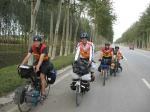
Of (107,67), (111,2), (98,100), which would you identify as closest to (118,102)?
(98,100)

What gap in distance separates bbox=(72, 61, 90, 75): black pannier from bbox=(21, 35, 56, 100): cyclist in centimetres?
108

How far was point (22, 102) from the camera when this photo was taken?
28.9ft

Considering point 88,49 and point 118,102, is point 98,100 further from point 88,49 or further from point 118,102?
point 88,49

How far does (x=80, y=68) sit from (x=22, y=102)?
→ 2.41 meters

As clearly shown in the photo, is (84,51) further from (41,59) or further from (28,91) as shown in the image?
(28,91)

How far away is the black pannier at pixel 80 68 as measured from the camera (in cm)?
1067

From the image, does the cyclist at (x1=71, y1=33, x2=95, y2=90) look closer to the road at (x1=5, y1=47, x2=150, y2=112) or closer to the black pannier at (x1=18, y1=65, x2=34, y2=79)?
the road at (x1=5, y1=47, x2=150, y2=112)

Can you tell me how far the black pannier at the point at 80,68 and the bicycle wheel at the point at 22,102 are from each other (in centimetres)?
186

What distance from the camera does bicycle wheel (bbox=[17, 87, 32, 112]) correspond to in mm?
8672

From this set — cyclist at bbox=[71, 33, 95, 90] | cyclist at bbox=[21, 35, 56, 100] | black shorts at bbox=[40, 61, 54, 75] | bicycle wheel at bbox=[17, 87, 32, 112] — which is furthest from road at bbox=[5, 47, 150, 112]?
cyclist at bbox=[71, 33, 95, 90]

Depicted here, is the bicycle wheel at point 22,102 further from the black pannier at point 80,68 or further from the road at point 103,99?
the black pannier at point 80,68

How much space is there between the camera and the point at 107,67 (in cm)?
1507

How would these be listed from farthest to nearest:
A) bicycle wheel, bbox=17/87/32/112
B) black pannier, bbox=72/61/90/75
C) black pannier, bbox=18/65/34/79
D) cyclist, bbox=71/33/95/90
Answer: cyclist, bbox=71/33/95/90 → black pannier, bbox=72/61/90/75 → black pannier, bbox=18/65/34/79 → bicycle wheel, bbox=17/87/32/112

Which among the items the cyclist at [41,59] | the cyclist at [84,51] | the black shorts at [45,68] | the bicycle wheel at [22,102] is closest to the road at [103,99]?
the bicycle wheel at [22,102]
